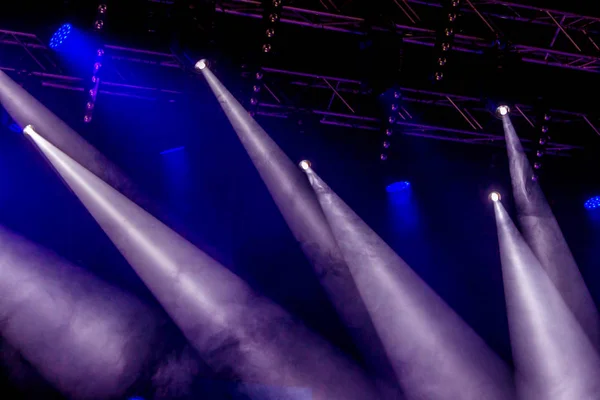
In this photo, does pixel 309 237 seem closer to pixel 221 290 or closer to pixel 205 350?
pixel 221 290

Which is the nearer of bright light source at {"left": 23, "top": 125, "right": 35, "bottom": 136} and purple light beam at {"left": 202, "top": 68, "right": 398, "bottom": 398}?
bright light source at {"left": 23, "top": 125, "right": 35, "bottom": 136}

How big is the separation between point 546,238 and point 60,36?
228 inches

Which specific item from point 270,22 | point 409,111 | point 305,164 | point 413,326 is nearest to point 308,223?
point 305,164

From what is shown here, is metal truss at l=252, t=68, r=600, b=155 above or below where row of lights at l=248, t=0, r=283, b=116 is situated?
below

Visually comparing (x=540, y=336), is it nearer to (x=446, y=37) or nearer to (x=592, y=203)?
(x=592, y=203)

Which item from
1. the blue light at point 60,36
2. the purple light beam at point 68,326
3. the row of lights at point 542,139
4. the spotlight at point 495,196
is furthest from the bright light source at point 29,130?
the row of lights at point 542,139

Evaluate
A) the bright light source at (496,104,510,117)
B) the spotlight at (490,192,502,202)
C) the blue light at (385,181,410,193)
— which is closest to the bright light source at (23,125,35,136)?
the blue light at (385,181,410,193)

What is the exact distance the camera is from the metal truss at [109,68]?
6648mm

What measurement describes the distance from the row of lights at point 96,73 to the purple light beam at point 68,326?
1488 mm

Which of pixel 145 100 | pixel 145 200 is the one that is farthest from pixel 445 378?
pixel 145 100

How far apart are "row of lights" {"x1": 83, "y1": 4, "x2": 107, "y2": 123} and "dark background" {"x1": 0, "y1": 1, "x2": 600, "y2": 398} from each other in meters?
0.26

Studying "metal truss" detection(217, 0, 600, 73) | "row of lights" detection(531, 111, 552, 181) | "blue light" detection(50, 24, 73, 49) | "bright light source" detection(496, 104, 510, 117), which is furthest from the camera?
"row of lights" detection(531, 111, 552, 181)

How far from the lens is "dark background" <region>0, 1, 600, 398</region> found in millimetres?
6641

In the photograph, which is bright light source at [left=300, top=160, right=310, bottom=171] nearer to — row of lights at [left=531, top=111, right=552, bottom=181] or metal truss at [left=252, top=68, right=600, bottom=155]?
metal truss at [left=252, top=68, right=600, bottom=155]
